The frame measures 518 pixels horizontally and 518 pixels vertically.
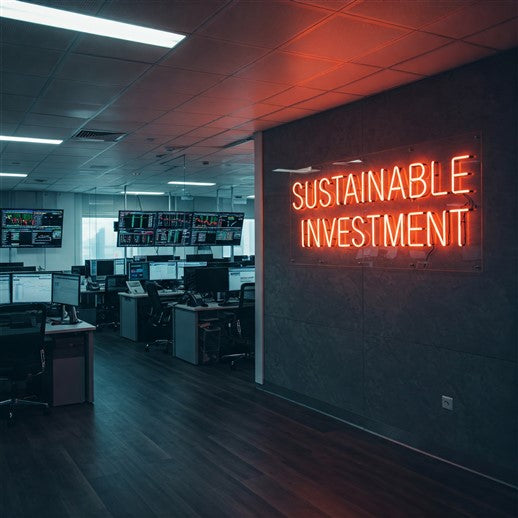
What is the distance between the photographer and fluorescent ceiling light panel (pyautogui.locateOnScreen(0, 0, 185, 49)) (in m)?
3.00

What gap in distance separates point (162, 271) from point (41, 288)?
13.4 ft

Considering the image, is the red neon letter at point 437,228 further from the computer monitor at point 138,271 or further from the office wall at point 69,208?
the office wall at point 69,208

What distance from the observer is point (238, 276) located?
8.09 meters

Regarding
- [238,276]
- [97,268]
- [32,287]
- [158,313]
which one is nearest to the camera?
[32,287]

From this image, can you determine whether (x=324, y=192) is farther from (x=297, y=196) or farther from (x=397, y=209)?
(x=397, y=209)

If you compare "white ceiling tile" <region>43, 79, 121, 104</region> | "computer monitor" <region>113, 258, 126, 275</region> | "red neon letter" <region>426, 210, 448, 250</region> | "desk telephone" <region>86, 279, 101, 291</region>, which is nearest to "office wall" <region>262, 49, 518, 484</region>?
"red neon letter" <region>426, 210, 448, 250</region>

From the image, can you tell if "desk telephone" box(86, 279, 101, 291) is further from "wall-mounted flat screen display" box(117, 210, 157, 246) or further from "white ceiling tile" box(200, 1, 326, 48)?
"white ceiling tile" box(200, 1, 326, 48)

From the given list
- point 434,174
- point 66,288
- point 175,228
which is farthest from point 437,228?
point 175,228

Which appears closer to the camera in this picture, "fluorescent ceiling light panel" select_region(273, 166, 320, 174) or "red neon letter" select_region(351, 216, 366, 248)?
"red neon letter" select_region(351, 216, 366, 248)

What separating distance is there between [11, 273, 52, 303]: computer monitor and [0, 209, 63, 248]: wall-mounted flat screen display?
430 centimetres

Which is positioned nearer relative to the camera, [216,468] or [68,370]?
[216,468]

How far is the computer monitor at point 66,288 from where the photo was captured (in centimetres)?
579

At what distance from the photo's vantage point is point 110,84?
438cm

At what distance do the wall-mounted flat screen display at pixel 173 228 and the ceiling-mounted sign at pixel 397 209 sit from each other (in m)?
4.50
